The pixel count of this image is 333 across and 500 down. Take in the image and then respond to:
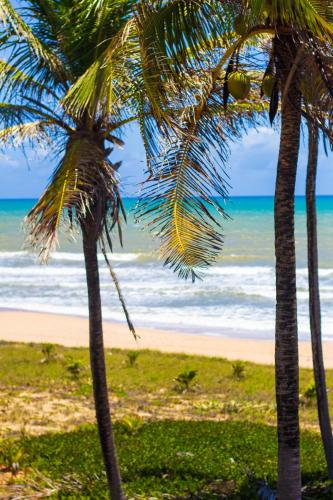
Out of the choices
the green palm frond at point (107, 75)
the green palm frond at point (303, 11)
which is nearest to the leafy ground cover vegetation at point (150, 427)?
the green palm frond at point (107, 75)

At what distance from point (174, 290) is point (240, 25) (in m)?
29.7

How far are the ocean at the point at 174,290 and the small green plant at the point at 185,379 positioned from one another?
2975 millimetres

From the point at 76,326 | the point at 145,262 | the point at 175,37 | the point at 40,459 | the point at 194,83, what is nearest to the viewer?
the point at 175,37

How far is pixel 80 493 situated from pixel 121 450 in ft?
6.41

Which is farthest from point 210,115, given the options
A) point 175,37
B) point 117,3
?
point 117,3

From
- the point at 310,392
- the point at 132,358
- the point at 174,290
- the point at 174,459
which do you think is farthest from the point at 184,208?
the point at 174,290

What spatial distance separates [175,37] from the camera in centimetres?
589

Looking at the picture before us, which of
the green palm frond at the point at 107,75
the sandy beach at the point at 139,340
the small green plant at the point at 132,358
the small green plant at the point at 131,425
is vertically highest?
the green palm frond at the point at 107,75

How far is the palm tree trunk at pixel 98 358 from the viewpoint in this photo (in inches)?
316

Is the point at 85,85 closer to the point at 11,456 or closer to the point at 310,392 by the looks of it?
the point at 11,456

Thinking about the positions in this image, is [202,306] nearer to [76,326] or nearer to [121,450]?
[76,326]

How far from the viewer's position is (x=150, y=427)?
12062mm

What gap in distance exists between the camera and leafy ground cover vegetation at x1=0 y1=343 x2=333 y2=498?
915 cm

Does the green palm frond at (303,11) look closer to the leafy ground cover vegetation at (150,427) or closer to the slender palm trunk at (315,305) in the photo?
the slender palm trunk at (315,305)
